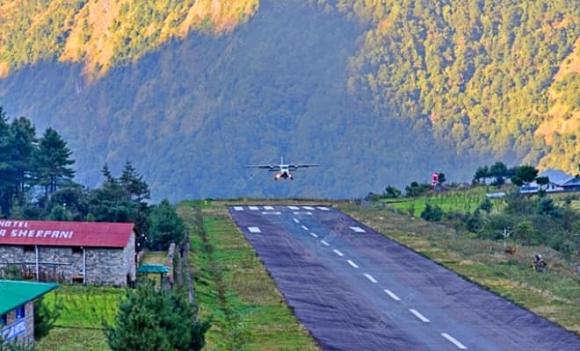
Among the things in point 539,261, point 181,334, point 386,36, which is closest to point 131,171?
point 539,261

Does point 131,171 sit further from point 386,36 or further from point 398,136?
point 386,36

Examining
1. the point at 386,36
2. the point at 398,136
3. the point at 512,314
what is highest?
the point at 386,36

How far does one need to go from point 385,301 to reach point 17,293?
12303 millimetres

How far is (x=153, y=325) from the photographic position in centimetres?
1870

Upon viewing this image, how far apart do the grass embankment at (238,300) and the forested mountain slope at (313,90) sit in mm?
86241

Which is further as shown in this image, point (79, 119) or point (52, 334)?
point (79, 119)

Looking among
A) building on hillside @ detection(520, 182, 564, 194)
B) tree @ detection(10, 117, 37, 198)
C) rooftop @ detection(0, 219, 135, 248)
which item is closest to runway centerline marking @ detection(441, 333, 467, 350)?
rooftop @ detection(0, 219, 135, 248)

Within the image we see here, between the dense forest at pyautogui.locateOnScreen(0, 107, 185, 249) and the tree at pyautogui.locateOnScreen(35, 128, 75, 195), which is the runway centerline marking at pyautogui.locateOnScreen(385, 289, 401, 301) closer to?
the dense forest at pyautogui.locateOnScreen(0, 107, 185, 249)

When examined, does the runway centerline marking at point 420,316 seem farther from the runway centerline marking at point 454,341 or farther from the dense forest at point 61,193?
the dense forest at point 61,193

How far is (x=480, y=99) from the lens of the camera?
14175 centimetres

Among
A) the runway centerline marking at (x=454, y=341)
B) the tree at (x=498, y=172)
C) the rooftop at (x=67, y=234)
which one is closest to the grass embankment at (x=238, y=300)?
the rooftop at (x=67, y=234)

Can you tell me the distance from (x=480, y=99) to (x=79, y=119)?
69098 mm

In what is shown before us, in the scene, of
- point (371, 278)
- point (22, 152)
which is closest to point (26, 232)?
point (371, 278)

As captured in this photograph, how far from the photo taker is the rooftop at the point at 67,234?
32375 mm
